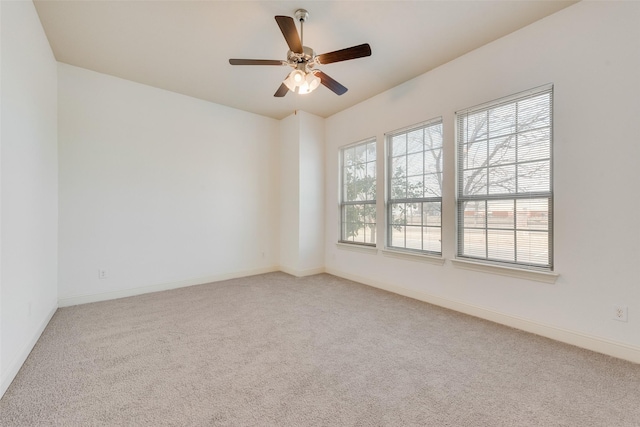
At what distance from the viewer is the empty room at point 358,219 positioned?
1796 millimetres

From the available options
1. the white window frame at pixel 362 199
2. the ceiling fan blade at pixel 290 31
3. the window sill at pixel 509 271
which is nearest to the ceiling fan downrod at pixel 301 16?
the ceiling fan blade at pixel 290 31

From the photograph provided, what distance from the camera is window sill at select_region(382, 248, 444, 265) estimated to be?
131 inches

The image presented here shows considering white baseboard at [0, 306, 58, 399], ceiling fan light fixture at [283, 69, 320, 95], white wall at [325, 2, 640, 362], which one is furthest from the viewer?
ceiling fan light fixture at [283, 69, 320, 95]

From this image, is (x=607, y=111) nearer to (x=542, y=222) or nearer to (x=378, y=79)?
(x=542, y=222)

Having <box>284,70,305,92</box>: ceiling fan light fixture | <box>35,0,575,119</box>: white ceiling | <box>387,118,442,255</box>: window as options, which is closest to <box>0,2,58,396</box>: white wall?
<box>35,0,575,119</box>: white ceiling

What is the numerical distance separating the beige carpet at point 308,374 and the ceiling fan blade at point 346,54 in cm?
244

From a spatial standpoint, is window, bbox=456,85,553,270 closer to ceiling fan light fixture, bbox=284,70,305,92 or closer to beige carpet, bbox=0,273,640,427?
beige carpet, bbox=0,273,640,427

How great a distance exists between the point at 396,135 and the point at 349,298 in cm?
238

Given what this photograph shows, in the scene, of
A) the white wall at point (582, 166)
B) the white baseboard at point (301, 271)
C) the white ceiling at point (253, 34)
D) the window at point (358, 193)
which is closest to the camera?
the white wall at point (582, 166)

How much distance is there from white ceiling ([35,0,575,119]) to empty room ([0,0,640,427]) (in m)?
0.03

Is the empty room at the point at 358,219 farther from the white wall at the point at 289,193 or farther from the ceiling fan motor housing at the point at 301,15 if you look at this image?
the white wall at the point at 289,193

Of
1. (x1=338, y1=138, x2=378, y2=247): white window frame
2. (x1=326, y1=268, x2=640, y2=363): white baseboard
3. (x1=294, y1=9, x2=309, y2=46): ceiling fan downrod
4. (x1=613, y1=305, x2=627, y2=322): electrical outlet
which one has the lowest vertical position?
(x1=326, y1=268, x2=640, y2=363): white baseboard

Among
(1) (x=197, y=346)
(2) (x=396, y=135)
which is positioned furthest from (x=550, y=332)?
(1) (x=197, y=346)

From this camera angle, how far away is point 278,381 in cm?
185
